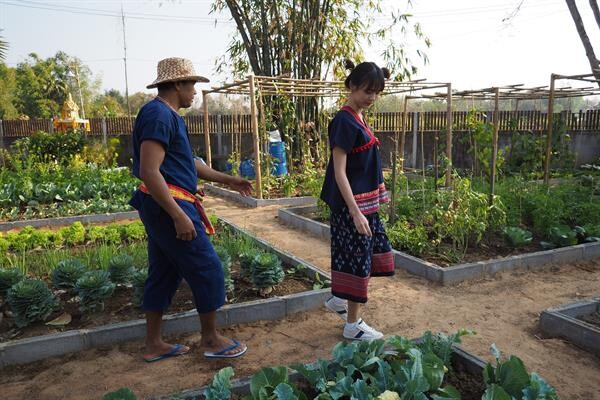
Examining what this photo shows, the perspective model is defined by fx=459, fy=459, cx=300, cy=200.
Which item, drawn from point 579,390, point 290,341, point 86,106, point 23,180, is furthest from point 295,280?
point 86,106

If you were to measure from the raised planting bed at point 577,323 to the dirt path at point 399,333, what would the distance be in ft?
0.31

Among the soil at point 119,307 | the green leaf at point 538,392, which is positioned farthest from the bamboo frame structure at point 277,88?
the green leaf at point 538,392

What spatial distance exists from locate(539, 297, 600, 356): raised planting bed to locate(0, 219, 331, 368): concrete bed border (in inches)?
63.9

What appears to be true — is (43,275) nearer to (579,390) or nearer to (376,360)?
(376,360)

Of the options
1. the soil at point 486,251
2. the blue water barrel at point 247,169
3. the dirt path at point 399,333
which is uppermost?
the blue water barrel at point 247,169

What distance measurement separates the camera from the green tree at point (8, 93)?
33.9 m

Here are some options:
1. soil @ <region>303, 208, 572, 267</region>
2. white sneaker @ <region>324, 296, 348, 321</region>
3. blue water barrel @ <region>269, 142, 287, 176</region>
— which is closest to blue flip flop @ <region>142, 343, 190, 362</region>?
white sneaker @ <region>324, 296, 348, 321</region>

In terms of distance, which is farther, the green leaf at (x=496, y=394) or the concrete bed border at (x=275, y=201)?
the concrete bed border at (x=275, y=201)

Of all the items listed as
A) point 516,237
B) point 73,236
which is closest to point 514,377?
point 516,237

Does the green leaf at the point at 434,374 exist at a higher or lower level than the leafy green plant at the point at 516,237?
higher

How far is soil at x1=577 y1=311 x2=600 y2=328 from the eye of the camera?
3.31m

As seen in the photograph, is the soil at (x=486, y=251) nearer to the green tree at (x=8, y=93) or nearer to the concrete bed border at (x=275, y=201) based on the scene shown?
the concrete bed border at (x=275, y=201)

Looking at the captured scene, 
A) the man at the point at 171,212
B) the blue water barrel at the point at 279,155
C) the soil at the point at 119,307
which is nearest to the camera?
the man at the point at 171,212

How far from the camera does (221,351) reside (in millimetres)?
2820
